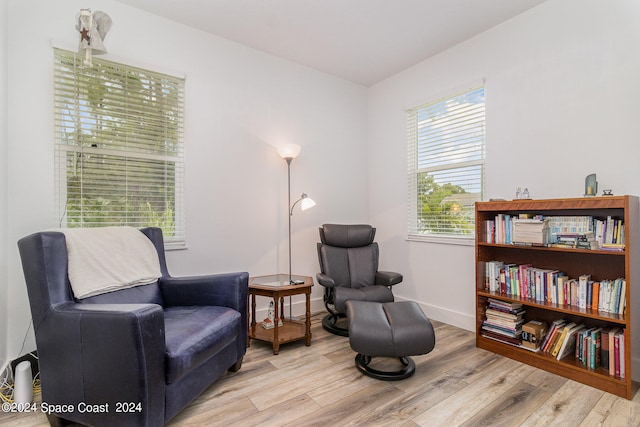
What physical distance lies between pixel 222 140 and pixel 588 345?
Answer: 3.30 meters

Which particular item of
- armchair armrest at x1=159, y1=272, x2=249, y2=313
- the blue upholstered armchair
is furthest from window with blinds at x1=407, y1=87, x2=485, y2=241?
the blue upholstered armchair

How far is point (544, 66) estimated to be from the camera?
2.46 m

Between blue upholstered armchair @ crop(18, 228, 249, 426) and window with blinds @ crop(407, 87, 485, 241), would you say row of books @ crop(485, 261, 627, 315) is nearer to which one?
window with blinds @ crop(407, 87, 485, 241)

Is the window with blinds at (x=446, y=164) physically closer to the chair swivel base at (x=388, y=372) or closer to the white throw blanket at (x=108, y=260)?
the chair swivel base at (x=388, y=372)

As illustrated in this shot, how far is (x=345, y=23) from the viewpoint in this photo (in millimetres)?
2721

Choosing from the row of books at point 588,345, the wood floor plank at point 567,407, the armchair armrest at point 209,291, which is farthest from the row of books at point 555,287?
the armchair armrest at point 209,291

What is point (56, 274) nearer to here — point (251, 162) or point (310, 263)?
point (251, 162)

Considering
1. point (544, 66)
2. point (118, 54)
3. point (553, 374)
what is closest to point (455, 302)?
point (553, 374)

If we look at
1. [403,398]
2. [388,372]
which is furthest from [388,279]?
[403,398]

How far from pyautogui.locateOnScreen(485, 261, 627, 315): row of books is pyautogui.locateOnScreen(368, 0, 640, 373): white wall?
13.7 inches

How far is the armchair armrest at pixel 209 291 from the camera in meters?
2.14

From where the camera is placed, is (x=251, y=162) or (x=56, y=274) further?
(x=251, y=162)

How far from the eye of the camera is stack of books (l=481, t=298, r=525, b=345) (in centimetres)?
240

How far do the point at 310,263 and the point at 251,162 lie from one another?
132 centimetres
